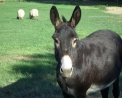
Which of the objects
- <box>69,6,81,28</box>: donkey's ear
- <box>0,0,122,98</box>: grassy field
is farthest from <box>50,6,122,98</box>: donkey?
<box>0,0,122,98</box>: grassy field

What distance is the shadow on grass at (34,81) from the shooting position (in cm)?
686

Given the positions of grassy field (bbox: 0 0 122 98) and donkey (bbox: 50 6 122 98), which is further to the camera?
grassy field (bbox: 0 0 122 98)

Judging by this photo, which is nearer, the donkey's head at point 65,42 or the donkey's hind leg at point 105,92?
the donkey's head at point 65,42

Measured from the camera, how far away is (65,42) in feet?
13.9

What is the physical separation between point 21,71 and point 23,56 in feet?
7.76

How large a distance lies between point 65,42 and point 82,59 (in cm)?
69

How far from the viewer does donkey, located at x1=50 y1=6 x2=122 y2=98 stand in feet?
14.0

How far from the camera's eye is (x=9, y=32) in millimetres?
17672

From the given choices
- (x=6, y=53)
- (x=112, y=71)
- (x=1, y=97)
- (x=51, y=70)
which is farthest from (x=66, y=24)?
(x=6, y=53)

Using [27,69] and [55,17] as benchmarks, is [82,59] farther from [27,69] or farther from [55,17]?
[27,69]

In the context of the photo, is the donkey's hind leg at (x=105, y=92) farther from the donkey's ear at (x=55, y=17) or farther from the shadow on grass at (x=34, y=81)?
the donkey's ear at (x=55, y=17)

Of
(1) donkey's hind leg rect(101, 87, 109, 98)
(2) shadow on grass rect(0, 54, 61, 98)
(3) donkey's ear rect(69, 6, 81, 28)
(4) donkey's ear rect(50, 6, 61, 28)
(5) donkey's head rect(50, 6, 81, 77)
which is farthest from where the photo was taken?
(2) shadow on grass rect(0, 54, 61, 98)

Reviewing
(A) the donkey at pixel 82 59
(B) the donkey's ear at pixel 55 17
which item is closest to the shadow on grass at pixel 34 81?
(A) the donkey at pixel 82 59

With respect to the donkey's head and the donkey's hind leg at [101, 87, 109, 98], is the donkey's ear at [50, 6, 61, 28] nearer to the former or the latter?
the donkey's head
